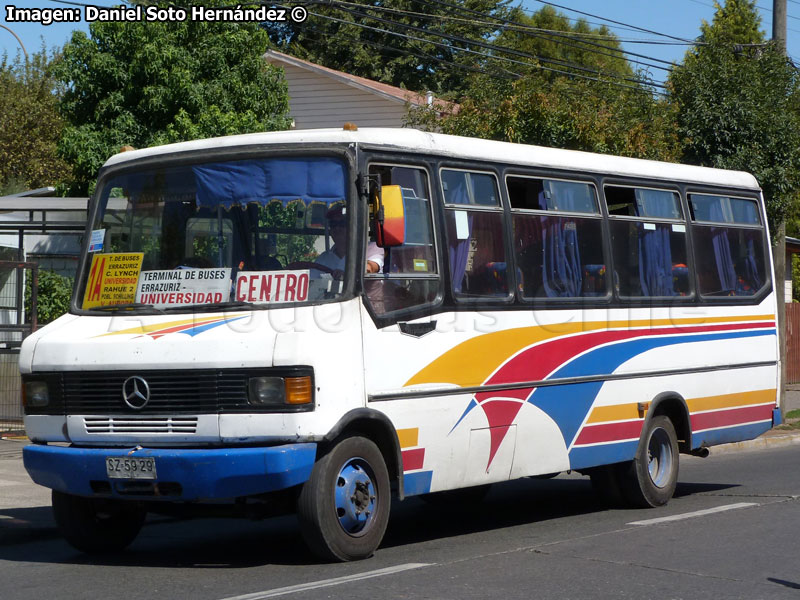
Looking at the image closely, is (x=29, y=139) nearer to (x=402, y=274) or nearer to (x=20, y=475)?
(x=20, y=475)

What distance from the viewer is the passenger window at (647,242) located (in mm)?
10820

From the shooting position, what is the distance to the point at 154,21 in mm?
24188

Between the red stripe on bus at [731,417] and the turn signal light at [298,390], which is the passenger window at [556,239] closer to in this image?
the red stripe on bus at [731,417]

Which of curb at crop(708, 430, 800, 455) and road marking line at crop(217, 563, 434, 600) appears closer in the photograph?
road marking line at crop(217, 563, 434, 600)

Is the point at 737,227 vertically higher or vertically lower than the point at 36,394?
higher

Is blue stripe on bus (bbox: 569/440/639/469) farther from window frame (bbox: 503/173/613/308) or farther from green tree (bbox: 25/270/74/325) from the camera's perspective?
green tree (bbox: 25/270/74/325)

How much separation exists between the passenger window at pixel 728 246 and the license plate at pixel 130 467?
6.04 m

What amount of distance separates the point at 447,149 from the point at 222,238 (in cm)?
177

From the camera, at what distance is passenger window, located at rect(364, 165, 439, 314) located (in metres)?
8.18

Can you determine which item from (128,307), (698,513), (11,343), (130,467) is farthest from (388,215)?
(11,343)

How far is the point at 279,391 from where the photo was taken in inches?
295

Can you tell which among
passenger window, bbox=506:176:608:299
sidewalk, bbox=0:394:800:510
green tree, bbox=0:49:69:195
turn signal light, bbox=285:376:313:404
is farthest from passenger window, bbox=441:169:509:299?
green tree, bbox=0:49:69:195

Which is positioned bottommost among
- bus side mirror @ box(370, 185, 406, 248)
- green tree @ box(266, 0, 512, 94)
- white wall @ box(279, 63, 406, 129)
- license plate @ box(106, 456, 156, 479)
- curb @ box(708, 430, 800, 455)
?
curb @ box(708, 430, 800, 455)

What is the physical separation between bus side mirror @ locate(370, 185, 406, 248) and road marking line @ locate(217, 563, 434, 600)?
2002mm
